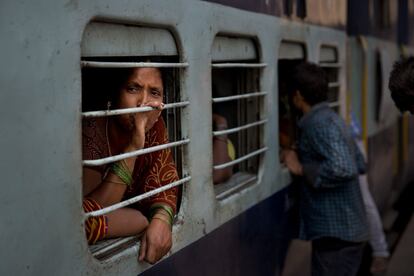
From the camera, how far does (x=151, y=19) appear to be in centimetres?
220

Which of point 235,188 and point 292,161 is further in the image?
point 292,161

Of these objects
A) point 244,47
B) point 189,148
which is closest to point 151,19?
point 189,148

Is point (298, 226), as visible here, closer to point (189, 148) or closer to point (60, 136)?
point (189, 148)

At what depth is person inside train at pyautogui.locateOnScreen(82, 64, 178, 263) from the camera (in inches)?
86.2

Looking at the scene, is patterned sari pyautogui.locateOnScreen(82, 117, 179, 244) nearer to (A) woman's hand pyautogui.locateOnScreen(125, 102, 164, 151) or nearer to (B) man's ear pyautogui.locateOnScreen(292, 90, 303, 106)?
(A) woman's hand pyautogui.locateOnScreen(125, 102, 164, 151)

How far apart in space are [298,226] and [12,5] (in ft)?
9.78

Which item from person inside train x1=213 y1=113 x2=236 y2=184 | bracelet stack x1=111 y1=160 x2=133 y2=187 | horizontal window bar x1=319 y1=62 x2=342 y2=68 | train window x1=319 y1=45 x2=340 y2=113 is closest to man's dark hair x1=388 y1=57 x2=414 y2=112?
person inside train x1=213 y1=113 x2=236 y2=184

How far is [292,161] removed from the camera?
3.99 metres

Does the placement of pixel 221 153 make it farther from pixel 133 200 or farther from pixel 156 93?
pixel 133 200

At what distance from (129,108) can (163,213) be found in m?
0.40

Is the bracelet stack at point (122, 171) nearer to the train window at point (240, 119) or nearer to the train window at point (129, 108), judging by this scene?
the train window at point (129, 108)

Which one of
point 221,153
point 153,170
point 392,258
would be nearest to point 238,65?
point 221,153

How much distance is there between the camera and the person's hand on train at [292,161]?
3.94 m

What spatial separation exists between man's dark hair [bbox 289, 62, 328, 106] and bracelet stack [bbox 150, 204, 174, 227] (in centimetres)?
170
